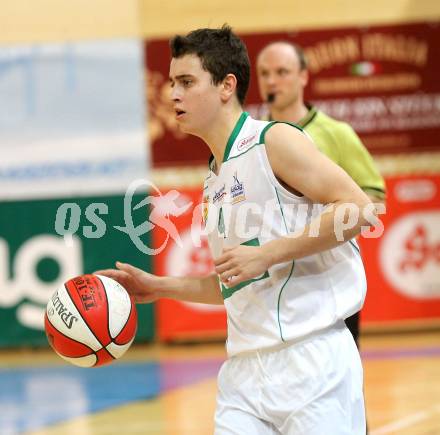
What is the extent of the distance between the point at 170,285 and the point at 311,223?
3.08ft

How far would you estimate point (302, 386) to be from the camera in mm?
3523

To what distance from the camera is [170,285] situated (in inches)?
164

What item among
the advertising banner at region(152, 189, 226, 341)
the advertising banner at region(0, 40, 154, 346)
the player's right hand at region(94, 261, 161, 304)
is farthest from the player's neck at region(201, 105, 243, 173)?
the advertising banner at region(0, 40, 154, 346)

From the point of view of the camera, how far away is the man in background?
228 inches

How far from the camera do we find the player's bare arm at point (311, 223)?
3.39 metres

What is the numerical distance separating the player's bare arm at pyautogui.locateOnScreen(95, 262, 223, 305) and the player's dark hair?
0.87 metres

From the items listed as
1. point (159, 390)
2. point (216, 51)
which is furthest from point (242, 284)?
point (159, 390)

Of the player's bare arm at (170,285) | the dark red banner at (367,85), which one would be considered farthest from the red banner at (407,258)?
the player's bare arm at (170,285)

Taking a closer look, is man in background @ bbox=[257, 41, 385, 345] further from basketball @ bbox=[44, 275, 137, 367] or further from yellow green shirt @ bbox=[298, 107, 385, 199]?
basketball @ bbox=[44, 275, 137, 367]

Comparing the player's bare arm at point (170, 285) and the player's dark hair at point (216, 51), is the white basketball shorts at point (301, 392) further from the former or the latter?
the player's dark hair at point (216, 51)

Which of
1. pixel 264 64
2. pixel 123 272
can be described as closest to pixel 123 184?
pixel 264 64

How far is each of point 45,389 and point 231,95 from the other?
617 centimetres

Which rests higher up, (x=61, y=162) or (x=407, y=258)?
(x=61, y=162)

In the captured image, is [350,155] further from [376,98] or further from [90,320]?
[376,98]
